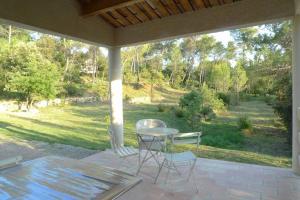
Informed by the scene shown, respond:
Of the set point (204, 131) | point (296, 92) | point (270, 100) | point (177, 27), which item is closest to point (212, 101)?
point (204, 131)

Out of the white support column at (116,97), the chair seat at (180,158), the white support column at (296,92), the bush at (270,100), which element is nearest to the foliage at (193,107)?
the bush at (270,100)

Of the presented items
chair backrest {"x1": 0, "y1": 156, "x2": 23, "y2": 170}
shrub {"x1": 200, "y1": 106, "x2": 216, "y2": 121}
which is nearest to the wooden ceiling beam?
chair backrest {"x1": 0, "y1": 156, "x2": 23, "y2": 170}

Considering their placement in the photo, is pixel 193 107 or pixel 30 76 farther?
pixel 30 76

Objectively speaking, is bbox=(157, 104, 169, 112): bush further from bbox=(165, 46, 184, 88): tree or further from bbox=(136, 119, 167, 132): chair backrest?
bbox=(136, 119, 167, 132): chair backrest

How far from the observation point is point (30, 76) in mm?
8977

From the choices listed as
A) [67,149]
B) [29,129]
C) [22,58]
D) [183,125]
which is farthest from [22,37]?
[183,125]

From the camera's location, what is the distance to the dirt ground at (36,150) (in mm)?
A: 4703

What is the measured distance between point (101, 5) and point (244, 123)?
14.8ft

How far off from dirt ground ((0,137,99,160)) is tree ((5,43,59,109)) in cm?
372

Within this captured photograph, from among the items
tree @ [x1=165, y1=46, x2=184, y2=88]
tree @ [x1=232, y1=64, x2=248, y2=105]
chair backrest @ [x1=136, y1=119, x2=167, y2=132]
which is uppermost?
tree @ [x1=165, y1=46, x2=184, y2=88]

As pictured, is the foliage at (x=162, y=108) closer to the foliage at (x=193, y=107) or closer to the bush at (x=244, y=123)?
the foliage at (x=193, y=107)

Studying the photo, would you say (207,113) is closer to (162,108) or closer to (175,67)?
(162,108)

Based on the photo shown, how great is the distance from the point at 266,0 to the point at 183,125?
4.33 m

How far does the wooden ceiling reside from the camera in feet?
11.9
